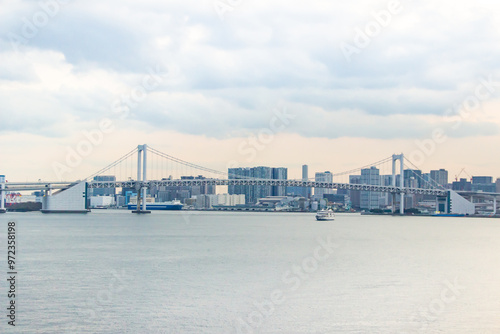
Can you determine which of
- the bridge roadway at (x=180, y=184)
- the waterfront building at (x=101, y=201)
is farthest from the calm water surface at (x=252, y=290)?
the waterfront building at (x=101, y=201)

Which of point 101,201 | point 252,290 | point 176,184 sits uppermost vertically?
point 176,184

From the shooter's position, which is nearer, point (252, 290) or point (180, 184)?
point (252, 290)

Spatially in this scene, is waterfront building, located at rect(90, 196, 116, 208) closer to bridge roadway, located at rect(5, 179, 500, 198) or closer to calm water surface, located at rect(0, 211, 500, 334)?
bridge roadway, located at rect(5, 179, 500, 198)

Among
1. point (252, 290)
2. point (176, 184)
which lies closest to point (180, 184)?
point (176, 184)

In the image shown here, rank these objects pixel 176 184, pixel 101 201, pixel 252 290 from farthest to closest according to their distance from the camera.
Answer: pixel 101 201 → pixel 176 184 → pixel 252 290

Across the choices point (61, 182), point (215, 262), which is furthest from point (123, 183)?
point (215, 262)

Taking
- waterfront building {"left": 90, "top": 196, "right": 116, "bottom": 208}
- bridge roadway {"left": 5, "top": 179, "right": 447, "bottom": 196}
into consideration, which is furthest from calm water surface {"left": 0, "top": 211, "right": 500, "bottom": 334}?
waterfront building {"left": 90, "top": 196, "right": 116, "bottom": 208}

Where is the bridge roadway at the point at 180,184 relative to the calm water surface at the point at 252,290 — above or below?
above

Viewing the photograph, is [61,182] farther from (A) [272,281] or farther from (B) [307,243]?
(A) [272,281]

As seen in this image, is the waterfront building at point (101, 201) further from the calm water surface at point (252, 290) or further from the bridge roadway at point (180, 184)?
the calm water surface at point (252, 290)

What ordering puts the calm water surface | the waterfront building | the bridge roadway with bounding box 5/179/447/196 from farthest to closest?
1. the waterfront building
2. the bridge roadway with bounding box 5/179/447/196
3. the calm water surface

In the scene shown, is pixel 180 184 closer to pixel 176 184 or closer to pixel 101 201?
pixel 176 184
